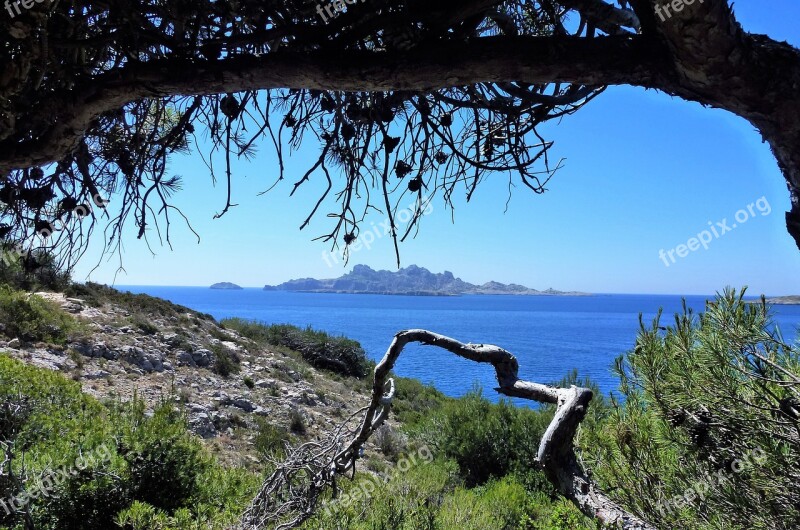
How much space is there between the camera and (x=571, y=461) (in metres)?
1.51

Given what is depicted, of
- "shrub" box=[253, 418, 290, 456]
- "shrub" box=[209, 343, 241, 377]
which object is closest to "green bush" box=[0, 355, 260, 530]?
"shrub" box=[253, 418, 290, 456]

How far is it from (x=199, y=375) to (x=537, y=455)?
1360cm

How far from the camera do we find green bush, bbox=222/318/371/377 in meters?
21.8

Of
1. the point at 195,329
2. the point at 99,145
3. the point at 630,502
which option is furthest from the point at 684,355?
the point at 195,329

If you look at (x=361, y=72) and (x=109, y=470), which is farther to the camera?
(x=109, y=470)

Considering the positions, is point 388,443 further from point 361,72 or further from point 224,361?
point 361,72

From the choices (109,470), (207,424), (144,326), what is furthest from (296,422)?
(109,470)

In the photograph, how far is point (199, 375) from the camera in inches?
543

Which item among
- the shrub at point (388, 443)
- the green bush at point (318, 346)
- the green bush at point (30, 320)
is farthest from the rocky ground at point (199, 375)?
the green bush at point (318, 346)

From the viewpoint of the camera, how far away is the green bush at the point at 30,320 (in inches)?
443

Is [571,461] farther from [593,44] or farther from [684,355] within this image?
[684,355]

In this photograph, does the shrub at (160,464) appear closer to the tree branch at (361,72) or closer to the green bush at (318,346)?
the tree branch at (361,72)

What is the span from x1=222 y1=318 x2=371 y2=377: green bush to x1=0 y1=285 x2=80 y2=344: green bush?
29.4 ft

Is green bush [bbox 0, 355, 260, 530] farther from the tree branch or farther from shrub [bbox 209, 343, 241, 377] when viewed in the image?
shrub [bbox 209, 343, 241, 377]
